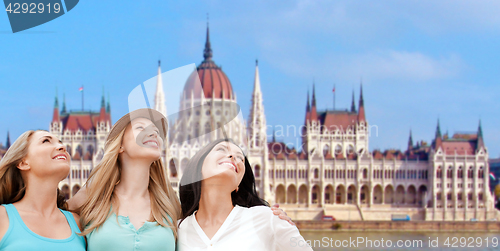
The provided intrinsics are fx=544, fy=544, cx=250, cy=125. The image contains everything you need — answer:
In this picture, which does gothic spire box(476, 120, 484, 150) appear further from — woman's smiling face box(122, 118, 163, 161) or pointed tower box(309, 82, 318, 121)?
woman's smiling face box(122, 118, 163, 161)

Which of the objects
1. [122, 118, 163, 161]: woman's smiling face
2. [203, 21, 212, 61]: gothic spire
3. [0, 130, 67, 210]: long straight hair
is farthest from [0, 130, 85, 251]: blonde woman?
[203, 21, 212, 61]: gothic spire

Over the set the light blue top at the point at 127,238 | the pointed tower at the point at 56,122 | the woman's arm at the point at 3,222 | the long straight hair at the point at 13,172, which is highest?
the pointed tower at the point at 56,122

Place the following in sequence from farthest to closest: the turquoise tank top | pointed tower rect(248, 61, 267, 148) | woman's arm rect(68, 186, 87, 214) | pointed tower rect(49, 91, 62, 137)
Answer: pointed tower rect(49, 91, 62, 137), pointed tower rect(248, 61, 267, 148), woman's arm rect(68, 186, 87, 214), the turquoise tank top

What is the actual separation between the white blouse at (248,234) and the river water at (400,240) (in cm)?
2519

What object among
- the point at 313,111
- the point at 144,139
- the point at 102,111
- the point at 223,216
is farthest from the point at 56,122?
the point at 223,216

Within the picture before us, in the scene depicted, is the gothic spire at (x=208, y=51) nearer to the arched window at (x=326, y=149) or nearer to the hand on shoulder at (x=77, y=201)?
the arched window at (x=326, y=149)

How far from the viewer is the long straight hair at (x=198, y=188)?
395 centimetres

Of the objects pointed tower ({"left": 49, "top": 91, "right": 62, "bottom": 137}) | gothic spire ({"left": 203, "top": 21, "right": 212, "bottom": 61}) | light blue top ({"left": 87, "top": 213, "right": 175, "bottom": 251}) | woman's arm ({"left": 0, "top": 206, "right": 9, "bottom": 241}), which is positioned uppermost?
gothic spire ({"left": 203, "top": 21, "right": 212, "bottom": 61})

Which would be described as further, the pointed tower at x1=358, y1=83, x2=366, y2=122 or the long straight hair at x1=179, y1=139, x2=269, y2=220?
the pointed tower at x1=358, y1=83, x2=366, y2=122

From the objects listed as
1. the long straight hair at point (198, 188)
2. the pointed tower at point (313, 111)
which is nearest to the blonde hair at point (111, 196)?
the long straight hair at point (198, 188)

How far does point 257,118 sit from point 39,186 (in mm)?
52092

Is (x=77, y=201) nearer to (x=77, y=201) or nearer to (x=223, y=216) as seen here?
(x=77, y=201)

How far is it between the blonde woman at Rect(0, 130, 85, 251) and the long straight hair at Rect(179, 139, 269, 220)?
2.65 ft

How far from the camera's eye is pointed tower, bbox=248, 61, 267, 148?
5456cm
